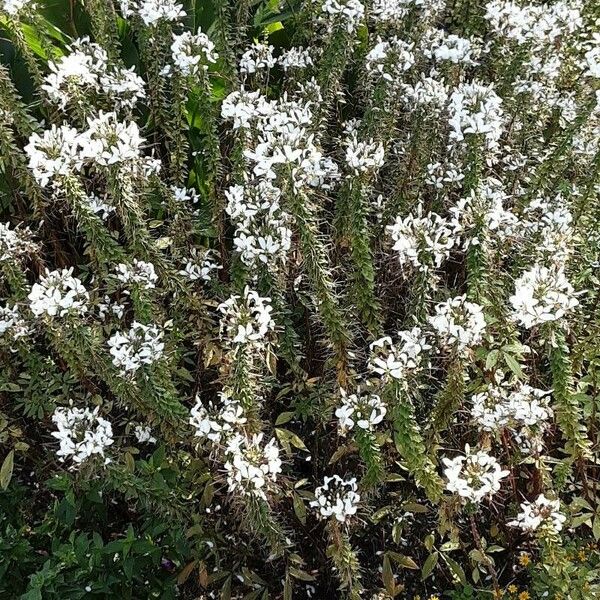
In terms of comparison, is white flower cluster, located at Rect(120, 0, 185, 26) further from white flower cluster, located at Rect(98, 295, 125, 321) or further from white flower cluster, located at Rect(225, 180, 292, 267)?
white flower cluster, located at Rect(98, 295, 125, 321)

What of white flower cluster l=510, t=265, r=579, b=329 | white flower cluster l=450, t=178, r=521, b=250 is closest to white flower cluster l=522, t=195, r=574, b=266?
white flower cluster l=450, t=178, r=521, b=250

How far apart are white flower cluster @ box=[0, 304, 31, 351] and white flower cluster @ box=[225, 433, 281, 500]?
1.08 m

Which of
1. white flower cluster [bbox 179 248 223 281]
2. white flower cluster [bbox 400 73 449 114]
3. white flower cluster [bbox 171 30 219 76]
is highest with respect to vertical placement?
white flower cluster [bbox 171 30 219 76]

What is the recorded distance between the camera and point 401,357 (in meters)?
2.26

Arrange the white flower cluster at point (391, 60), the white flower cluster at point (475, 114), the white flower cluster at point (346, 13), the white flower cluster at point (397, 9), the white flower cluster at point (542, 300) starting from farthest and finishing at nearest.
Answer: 1. the white flower cluster at point (397, 9)
2. the white flower cluster at point (391, 60)
3. the white flower cluster at point (346, 13)
4. the white flower cluster at point (475, 114)
5. the white flower cluster at point (542, 300)

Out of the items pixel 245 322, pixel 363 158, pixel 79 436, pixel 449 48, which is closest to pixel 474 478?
pixel 245 322

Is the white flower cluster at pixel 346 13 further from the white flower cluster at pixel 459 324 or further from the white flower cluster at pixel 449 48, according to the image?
the white flower cluster at pixel 459 324

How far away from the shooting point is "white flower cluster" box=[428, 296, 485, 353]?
2.21 meters

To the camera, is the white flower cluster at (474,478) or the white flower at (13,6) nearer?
the white flower cluster at (474,478)

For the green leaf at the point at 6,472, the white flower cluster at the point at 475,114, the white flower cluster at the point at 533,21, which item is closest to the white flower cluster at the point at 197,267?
the green leaf at the point at 6,472

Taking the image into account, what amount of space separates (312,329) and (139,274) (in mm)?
905

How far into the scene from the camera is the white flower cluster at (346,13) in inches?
119

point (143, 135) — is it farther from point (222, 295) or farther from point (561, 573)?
point (561, 573)

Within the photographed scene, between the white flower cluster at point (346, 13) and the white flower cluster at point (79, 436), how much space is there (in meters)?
1.87
